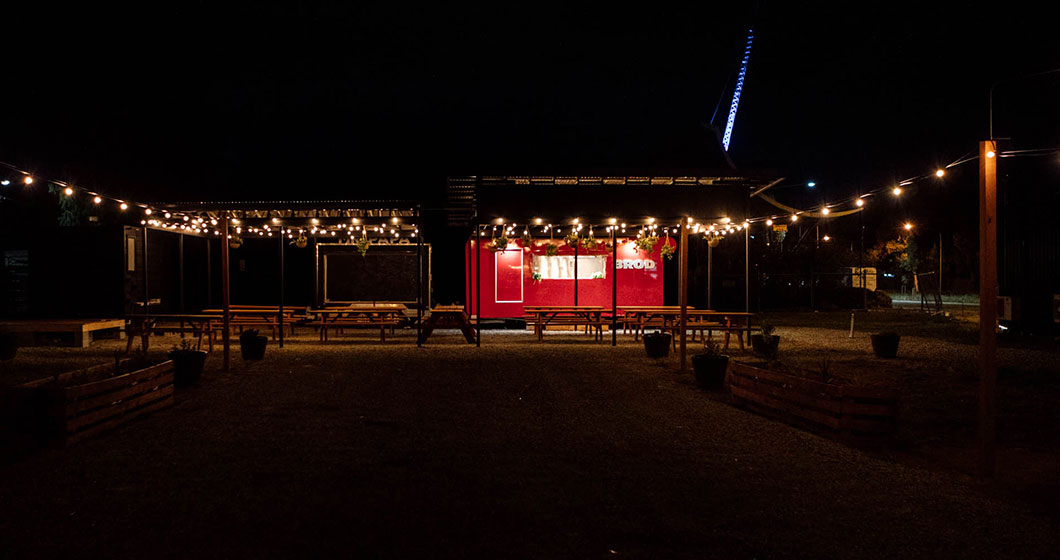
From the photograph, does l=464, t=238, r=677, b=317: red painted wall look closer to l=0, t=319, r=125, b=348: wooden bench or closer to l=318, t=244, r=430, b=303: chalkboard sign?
l=318, t=244, r=430, b=303: chalkboard sign

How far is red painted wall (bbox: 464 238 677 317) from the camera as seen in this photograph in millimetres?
18516

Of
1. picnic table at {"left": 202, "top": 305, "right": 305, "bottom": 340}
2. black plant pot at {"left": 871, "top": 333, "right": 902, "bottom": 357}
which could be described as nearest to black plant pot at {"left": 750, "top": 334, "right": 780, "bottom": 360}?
black plant pot at {"left": 871, "top": 333, "right": 902, "bottom": 357}

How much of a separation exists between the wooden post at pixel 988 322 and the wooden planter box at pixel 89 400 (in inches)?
320

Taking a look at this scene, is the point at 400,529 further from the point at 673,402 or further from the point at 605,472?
the point at 673,402

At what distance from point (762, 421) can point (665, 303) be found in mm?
12781

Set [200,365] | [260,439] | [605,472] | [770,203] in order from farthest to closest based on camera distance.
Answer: [770,203] < [200,365] < [260,439] < [605,472]

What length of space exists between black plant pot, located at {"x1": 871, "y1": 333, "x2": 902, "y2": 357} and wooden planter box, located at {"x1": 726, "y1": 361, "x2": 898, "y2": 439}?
6036 millimetres

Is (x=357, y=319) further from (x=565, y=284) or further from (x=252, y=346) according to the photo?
(x=565, y=284)

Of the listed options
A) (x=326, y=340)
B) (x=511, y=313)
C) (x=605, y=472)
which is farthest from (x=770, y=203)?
(x=605, y=472)

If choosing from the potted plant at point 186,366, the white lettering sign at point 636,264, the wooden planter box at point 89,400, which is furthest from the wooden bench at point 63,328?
the white lettering sign at point 636,264

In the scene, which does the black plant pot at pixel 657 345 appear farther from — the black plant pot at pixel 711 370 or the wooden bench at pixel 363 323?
the wooden bench at pixel 363 323

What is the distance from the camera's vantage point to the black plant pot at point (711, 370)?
27.5ft

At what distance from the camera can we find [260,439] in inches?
228

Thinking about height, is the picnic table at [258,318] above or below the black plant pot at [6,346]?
above
